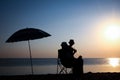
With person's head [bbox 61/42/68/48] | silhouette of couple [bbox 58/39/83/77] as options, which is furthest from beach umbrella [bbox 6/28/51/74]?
silhouette of couple [bbox 58/39/83/77]

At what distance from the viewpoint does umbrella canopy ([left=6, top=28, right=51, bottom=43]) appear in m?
13.3

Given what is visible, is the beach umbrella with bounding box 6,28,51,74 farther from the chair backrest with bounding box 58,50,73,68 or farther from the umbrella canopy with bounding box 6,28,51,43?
the chair backrest with bounding box 58,50,73,68

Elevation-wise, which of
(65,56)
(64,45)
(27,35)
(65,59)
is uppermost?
(27,35)

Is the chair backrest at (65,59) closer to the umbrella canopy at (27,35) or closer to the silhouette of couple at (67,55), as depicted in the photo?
the silhouette of couple at (67,55)

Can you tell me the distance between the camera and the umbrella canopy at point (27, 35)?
1330cm

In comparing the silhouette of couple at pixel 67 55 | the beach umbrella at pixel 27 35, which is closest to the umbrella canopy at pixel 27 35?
the beach umbrella at pixel 27 35

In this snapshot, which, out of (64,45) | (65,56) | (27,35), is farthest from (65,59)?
(27,35)

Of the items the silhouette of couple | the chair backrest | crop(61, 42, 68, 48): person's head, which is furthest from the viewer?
crop(61, 42, 68, 48): person's head

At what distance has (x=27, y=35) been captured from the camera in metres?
13.4

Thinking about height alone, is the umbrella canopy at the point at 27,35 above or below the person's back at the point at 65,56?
above

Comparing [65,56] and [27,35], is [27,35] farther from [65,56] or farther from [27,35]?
[65,56]
